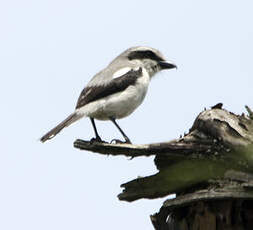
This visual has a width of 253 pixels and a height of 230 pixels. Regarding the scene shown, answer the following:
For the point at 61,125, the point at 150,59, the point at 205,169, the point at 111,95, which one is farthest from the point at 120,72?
the point at 205,169

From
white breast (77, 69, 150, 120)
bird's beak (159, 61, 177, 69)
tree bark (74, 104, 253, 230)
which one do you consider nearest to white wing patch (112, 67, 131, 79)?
white breast (77, 69, 150, 120)

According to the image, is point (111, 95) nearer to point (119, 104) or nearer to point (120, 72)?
point (119, 104)

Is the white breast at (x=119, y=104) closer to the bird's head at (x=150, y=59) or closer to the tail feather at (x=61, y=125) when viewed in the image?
the tail feather at (x=61, y=125)

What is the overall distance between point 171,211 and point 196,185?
1.39 ft

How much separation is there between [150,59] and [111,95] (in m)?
1.22

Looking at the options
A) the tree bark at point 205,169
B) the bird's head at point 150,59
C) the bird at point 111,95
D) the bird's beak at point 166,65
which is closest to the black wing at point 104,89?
the bird at point 111,95

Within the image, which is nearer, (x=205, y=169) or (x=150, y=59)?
(x=205, y=169)

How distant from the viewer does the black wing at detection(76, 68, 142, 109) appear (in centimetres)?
726

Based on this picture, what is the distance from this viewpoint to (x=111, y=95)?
7.32 meters

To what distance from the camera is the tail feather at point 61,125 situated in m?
7.02

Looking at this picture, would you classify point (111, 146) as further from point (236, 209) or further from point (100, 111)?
point (100, 111)

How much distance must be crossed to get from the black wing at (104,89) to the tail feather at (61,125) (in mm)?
149

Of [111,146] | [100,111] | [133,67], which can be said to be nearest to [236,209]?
[111,146]

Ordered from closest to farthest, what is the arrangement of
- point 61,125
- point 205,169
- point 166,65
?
point 205,169, point 61,125, point 166,65
